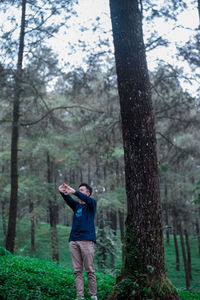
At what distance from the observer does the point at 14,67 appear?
9648mm

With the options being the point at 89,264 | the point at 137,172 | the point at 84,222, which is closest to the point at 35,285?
the point at 89,264

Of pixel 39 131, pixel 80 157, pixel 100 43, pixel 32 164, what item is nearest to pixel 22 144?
pixel 32 164

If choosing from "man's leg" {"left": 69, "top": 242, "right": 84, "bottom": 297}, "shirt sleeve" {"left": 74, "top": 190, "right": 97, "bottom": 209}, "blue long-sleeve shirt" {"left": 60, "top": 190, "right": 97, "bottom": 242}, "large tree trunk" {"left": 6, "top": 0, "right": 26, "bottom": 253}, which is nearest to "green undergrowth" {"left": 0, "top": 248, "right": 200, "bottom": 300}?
"man's leg" {"left": 69, "top": 242, "right": 84, "bottom": 297}

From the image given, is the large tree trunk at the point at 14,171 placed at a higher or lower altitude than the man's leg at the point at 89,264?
higher

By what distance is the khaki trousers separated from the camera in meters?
4.11

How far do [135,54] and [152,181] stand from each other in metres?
1.94

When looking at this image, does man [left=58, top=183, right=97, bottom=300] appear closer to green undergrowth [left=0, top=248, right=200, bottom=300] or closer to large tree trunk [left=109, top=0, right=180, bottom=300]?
green undergrowth [left=0, top=248, right=200, bottom=300]

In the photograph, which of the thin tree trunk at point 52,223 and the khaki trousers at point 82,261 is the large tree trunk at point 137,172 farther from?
the thin tree trunk at point 52,223

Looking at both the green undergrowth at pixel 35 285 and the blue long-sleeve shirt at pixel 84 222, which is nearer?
the green undergrowth at pixel 35 285

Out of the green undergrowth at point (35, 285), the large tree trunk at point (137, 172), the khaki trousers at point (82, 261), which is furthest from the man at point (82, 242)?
the large tree trunk at point (137, 172)

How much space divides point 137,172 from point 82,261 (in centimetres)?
154

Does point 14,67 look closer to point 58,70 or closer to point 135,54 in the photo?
point 58,70

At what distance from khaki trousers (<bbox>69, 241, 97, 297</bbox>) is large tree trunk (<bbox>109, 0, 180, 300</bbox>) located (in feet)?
1.18

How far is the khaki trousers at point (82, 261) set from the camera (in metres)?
4.11
